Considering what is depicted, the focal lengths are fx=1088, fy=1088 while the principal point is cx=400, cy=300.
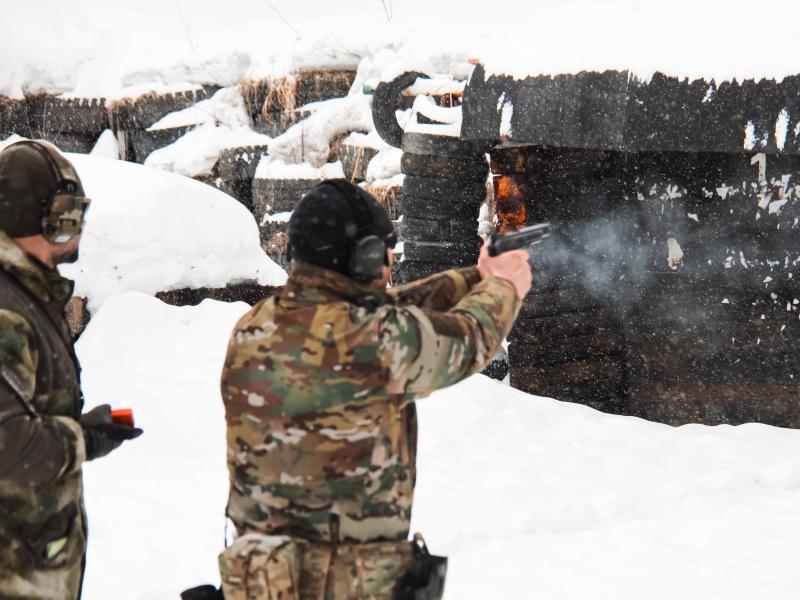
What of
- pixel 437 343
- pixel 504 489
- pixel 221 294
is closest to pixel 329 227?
pixel 437 343

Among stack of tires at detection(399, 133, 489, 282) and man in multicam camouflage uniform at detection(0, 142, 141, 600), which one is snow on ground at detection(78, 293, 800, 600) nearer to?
man in multicam camouflage uniform at detection(0, 142, 141, 600)

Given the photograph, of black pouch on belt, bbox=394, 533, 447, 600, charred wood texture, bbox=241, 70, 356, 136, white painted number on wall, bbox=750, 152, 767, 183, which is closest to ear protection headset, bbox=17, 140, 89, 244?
black pouch on belt, bbox=394, 533, 447, 600

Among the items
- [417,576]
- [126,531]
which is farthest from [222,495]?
[417,576]

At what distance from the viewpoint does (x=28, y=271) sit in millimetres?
2520

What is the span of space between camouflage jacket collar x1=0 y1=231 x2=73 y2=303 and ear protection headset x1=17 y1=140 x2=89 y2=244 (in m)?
0.07

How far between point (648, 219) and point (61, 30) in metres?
15.3

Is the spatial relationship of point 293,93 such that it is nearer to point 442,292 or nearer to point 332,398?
point 442,292

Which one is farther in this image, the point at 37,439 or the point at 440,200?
the point at 440,200

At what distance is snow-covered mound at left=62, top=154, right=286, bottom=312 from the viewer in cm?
671

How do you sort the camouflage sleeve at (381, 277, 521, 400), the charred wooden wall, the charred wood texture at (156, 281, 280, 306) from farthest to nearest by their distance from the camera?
1. the charred wood texture at (156, 281, 280, 306)
2. the charred wooden wall
3. the camouflage sleeve at (381, 277, 521, 400)

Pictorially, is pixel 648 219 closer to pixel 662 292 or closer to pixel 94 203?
pixel 662 292

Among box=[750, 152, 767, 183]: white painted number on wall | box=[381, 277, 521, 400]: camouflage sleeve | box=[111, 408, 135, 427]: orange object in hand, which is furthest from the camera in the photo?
box=[750, 152, 767, 183]: white painted number on wall

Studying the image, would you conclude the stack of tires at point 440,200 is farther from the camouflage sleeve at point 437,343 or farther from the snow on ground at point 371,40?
the camouflage sleeve at point 437,343

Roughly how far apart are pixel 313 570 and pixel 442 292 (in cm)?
76
